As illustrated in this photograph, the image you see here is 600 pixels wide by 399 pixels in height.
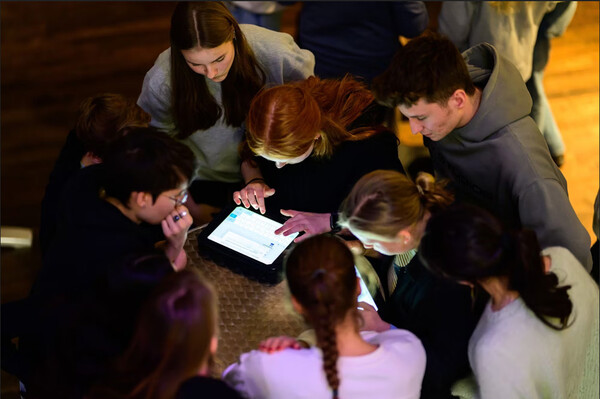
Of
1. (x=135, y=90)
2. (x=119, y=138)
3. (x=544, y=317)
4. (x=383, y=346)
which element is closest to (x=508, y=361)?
(x=544, y=317)

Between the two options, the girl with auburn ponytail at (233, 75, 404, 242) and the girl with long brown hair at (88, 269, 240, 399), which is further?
the girl with auburn ponytail at (233, 75, 404, 242)

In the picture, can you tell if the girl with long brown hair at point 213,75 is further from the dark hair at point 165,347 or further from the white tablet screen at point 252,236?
the dark hair at point 165,347

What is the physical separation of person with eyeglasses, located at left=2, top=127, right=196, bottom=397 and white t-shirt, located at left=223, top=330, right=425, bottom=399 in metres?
0.39

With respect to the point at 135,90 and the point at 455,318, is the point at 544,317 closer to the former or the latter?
the point at 455,318

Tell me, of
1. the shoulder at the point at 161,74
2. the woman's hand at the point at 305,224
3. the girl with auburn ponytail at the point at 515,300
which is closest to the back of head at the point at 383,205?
the girl with auburn ponytail at the point at 515,300

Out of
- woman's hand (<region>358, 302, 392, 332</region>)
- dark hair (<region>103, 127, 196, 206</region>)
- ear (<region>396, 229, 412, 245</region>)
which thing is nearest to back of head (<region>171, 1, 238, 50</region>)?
dark hair (<region>103, 127, 196, 206</region>)

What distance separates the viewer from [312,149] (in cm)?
222

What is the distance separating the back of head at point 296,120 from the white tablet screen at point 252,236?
0.23m

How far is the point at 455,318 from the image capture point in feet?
5.91

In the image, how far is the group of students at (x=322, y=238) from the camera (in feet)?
5.07

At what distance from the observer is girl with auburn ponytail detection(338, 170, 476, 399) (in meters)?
1.80

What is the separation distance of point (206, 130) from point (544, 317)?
1428 mm

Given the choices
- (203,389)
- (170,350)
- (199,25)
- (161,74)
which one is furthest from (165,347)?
(161,74)

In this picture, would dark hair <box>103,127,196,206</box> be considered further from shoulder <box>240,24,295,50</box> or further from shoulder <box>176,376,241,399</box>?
shoulder <box>240,24,295,50</box>
